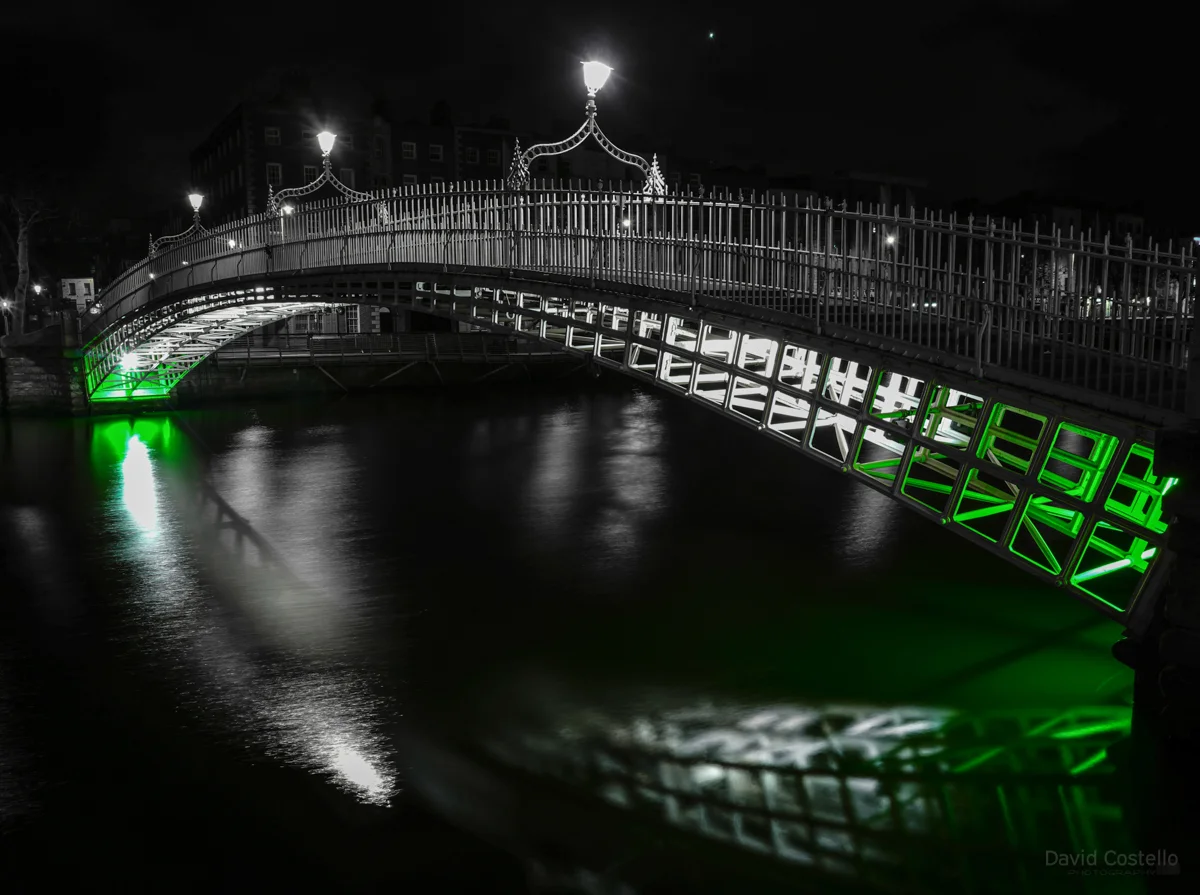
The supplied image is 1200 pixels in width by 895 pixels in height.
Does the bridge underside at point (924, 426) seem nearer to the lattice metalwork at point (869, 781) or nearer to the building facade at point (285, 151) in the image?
the lattice metalwork at point (869, 781)

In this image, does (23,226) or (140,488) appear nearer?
(140,488)

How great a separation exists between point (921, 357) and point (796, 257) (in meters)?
2.28

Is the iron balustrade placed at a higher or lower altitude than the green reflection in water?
higher

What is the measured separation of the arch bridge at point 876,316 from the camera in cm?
943

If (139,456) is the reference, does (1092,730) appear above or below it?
below

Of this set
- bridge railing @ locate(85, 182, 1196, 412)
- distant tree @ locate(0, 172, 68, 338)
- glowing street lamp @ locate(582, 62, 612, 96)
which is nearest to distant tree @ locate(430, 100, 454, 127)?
distant tree @ locate(0, 172, 68, 338)

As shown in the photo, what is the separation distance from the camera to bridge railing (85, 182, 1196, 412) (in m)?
9.34

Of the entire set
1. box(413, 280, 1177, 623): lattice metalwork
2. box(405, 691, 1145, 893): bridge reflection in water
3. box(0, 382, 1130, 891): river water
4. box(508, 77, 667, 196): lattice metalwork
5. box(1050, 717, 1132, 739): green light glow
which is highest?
box(508, 77, 667, 196): lattice metalwork

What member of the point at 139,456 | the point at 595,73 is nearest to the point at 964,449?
the point at 595,73

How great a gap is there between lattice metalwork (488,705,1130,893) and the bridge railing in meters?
3.26

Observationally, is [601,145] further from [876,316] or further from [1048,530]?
[1048,530]

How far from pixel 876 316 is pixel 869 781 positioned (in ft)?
16.6

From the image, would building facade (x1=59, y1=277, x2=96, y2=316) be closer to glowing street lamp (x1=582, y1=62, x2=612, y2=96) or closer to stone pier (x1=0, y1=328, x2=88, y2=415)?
stone pier (x1=0, y1=328, x2=88, y2=415)

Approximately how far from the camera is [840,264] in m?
12.9
